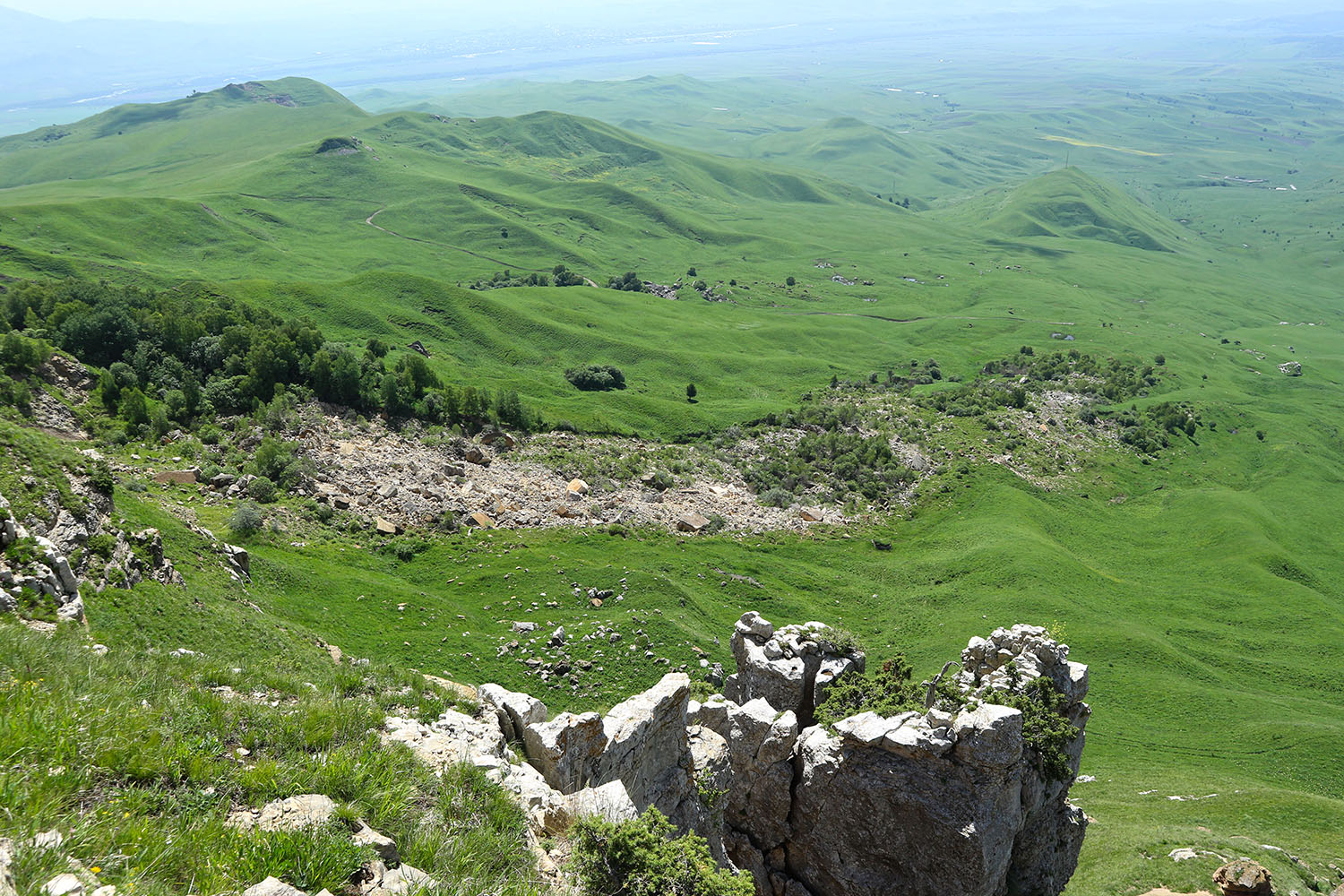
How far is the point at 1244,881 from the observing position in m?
31.0

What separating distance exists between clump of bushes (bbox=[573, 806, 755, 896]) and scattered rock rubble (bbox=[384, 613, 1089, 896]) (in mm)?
2460

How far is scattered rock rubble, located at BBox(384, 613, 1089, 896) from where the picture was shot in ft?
76.8

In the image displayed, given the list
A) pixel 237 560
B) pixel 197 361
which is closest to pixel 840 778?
pixel 237 560

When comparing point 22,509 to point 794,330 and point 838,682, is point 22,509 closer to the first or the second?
point 838,682

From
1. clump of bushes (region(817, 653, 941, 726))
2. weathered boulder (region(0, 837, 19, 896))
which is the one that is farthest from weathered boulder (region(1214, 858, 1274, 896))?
weathered boulder (region(0, 837, 19, 896))

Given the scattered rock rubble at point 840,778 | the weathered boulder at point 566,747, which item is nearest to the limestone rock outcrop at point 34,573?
the scattered rock rubble at point 840,778

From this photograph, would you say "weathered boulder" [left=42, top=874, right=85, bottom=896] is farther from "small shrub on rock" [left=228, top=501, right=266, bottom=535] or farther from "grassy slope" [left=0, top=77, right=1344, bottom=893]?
"small shrub on rock" [left=228, top=501, right=266, bottom=535]

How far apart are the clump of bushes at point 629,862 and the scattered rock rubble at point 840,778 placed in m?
2.46

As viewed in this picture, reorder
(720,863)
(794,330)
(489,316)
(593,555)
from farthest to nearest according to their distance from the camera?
(794,330), (489,316), (593,555), (720,863)

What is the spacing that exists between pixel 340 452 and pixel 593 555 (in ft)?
89.1

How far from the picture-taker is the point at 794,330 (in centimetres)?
17800

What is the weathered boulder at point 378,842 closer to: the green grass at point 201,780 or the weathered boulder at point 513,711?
the green grass at point 201,780

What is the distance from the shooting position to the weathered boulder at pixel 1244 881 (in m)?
30.9

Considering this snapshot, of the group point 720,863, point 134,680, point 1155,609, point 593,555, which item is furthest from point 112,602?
point 1155,609
